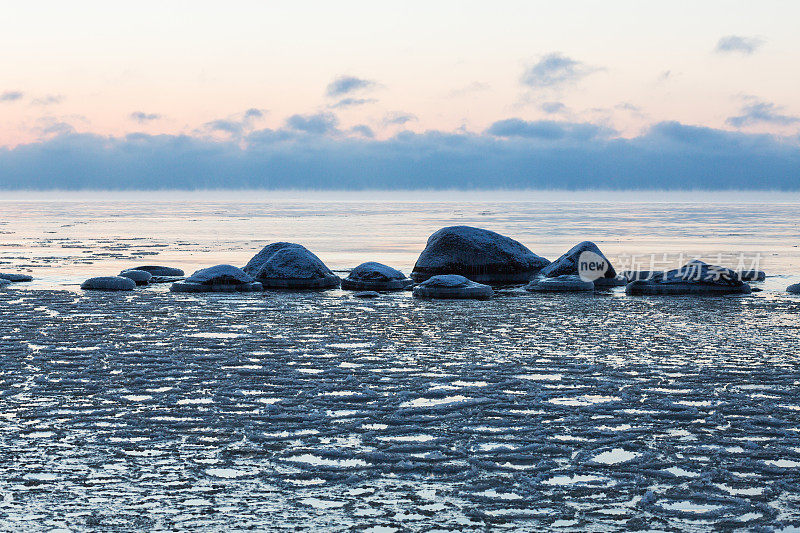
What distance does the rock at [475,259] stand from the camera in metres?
18.7

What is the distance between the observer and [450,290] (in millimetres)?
14875

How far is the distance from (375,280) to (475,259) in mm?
3295

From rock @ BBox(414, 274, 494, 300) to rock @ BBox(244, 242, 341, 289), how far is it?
227 cm

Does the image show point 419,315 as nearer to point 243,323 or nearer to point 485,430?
point 243,323

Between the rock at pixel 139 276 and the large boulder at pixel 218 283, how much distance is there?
134 cm

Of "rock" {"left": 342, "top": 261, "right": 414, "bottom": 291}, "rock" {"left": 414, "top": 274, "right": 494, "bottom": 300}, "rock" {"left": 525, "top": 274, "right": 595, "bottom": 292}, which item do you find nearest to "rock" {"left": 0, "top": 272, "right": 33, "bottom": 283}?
"rock" {"left": 342, "top": 261, "right": 414, "bottom": 291}

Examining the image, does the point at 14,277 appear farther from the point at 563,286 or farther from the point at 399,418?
the point at 399,418

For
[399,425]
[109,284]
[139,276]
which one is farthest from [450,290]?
[399,425]

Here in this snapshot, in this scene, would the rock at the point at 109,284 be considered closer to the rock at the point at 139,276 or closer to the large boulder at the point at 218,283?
the large boulder at the point at 218,283

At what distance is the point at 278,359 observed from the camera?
884 cm

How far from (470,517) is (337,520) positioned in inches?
24.2

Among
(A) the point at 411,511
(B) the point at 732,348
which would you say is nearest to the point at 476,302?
(B) the point at 732,348

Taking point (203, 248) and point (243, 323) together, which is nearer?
point (243, 323)

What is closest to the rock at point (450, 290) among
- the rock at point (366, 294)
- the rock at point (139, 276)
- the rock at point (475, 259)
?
the rock at point (366, 294)
